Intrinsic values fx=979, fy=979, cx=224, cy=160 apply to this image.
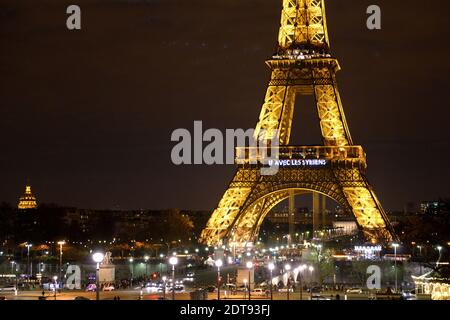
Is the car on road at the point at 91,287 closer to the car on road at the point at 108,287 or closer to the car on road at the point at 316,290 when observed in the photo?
the car on road at the point at 108,287

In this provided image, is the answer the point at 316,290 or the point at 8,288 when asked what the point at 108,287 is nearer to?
the point at 8,288

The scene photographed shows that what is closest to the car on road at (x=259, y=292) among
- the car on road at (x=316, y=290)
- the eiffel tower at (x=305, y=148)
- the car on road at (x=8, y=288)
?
the car on road at (x=316, y=290)

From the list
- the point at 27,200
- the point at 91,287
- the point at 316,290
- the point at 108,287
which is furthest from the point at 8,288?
the point at 27,200

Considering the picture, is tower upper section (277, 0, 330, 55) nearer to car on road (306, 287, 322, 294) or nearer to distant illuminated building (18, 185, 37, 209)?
car on road (306, 287, 322, 294)

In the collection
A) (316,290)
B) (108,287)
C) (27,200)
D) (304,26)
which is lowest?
(316,290)

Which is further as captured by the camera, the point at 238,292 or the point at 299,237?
the point at 299,237
